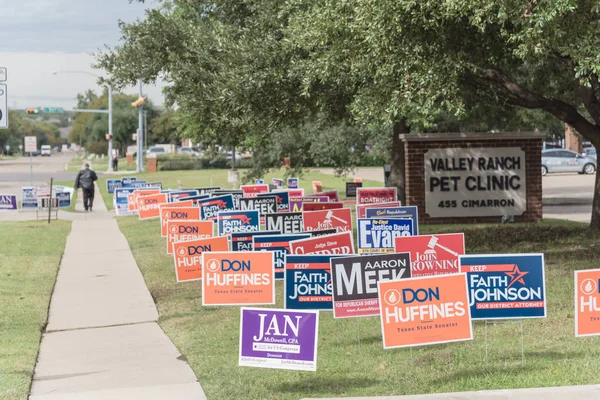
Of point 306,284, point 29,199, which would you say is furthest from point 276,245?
point 29,199

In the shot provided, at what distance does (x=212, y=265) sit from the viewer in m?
10.4

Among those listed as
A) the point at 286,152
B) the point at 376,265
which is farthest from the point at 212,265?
the point at 286,152

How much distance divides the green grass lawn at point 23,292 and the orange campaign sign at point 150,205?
2.14 meters

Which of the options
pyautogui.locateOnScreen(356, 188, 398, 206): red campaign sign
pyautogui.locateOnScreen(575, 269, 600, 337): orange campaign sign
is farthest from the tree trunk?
pyautogui.locateOnScreen(575, 269, 600, 337): orange campaign sign

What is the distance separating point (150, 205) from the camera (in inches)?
961

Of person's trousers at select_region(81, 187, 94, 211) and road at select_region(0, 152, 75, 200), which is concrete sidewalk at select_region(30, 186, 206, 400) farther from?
road at select_region(0, 152, 75, 200)

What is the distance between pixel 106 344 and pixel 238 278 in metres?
1.66

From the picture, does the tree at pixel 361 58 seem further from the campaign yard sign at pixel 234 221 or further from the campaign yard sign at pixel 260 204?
the campaign yard sign at pixel 234 221

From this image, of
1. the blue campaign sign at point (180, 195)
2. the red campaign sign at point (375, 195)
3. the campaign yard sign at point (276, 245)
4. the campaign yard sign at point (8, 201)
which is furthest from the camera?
the campaign yard sign at point (8, 201)

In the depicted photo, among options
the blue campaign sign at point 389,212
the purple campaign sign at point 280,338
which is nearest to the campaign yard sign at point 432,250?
the purple campaign sign at point 280,338

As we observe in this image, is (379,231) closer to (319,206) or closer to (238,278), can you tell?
(238,278)

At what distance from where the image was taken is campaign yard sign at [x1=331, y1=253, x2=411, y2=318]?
8922mm

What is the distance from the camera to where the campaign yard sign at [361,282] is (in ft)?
29.3

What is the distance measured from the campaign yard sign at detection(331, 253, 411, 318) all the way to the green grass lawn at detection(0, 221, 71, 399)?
9.95ft
